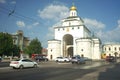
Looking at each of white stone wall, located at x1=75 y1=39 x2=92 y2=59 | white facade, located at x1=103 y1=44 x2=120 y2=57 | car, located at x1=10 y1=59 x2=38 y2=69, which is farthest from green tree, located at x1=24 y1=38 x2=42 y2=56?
white facade, located at x1=103 y1=44 x2=120 y2=57

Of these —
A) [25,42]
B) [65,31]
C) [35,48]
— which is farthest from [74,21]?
[25,42]

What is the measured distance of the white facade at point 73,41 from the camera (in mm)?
76213

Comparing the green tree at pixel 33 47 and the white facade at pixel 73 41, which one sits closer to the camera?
the white facade at pixel 73 41

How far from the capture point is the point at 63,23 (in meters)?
87.2

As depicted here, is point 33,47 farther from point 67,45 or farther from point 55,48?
point 67,45

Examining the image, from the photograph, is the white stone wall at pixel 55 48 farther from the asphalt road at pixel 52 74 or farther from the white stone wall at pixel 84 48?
the asphalt road at pixel 52 74

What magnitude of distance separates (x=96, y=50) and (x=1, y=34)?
4314cm

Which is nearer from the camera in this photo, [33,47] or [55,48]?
[55,48]

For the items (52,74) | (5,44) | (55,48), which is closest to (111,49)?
(55,48)

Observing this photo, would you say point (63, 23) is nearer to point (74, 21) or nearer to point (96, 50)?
point (74, 21)

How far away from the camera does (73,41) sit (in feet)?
269

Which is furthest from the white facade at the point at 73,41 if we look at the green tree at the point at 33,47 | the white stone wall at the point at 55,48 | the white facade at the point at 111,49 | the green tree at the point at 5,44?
the white facade at the point at 111,49

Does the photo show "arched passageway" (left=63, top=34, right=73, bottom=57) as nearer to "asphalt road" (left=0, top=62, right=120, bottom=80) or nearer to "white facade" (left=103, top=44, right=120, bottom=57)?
"white facade" (left=103, top=44, right=120, bottom=57)

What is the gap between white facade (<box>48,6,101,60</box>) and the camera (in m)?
76.2
